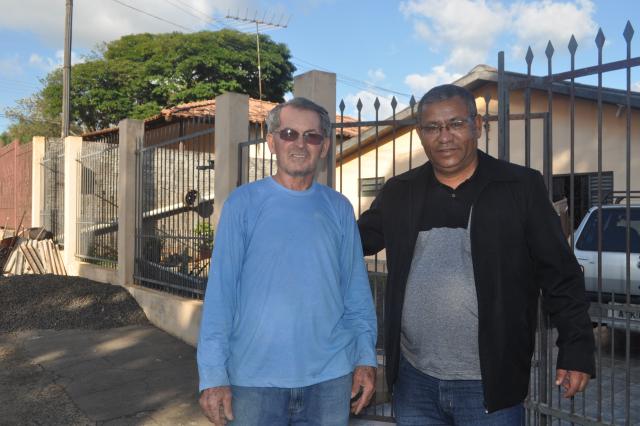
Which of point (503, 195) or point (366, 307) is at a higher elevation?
point (503, 195)

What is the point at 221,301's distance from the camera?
2.09 metres

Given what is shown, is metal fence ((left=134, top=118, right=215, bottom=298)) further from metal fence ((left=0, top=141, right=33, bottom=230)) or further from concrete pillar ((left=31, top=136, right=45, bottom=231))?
metal fence ((left=0, top=141, right=33, bottom=230))

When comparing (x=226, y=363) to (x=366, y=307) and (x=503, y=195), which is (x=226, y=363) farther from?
(x=503, y=195)

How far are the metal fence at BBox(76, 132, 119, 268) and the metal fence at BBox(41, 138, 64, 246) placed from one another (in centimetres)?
191

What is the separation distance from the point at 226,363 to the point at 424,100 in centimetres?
126

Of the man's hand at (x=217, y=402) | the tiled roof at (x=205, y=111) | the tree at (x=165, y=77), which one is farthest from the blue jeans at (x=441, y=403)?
the tree at (x=165, y=77)

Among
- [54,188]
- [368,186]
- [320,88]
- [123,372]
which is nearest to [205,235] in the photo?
[123,372]

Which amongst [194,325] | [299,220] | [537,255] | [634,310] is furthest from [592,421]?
[194,325]

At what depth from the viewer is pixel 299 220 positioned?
7.12ft

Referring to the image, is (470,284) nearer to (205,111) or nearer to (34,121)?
(205,111)

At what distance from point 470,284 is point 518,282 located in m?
0.17

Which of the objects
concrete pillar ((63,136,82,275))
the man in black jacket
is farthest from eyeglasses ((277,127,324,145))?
concrete pillar ((63,136,82,275))

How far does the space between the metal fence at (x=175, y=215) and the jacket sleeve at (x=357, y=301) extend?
4.84m

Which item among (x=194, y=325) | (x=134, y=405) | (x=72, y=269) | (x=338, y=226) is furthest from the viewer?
(x=72, y=269)
